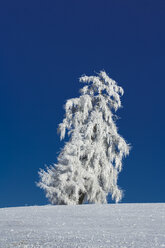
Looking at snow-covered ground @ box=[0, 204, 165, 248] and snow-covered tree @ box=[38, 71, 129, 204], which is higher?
snow-covered tree @ box=[38, 71, 129, 204]

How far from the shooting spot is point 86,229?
8766mm

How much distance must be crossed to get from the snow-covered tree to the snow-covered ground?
9.11 m

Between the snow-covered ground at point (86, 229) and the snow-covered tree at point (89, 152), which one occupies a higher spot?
the snow-covered tree at point (89, 152)

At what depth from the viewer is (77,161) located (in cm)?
2169

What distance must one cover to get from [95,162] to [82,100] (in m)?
4.35

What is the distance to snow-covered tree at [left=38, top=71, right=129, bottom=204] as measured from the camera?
21359mm

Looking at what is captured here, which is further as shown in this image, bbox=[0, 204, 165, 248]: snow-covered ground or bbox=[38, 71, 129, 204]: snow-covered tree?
bbox=[38, 71, 129, 204]: snow-covered tree

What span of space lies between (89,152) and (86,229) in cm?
1344

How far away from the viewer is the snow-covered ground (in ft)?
23.5

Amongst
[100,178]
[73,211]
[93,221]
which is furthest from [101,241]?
[100,178]

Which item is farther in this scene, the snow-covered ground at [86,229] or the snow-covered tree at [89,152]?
the snow-covered tree at [89,152]

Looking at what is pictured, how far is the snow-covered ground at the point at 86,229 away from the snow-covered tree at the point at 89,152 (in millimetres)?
9112

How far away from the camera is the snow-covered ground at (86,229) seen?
717 centimetres

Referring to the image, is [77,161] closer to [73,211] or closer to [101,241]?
[73,211]
